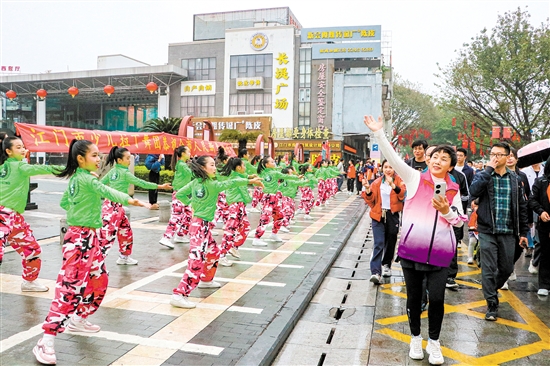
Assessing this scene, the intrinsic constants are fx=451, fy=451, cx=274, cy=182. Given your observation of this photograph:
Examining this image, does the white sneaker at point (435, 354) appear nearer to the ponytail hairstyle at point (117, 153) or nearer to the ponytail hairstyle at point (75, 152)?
the ponytail hairstyle at point (75, 152)

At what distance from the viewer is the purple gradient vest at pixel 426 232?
3.62 metres

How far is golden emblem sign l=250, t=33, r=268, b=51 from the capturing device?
37812 millimetres

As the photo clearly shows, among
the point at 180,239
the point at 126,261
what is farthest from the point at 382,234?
the point at 180,239

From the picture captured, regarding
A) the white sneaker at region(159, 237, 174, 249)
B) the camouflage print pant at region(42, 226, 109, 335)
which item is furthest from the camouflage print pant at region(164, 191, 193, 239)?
the camouflage print pant at region(42, 226, 109, 335)

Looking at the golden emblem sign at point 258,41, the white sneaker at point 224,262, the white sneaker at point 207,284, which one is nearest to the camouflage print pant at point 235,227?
the white sneaker at point 224,262

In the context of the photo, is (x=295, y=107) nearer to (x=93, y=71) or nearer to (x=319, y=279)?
(x=93, y=71)

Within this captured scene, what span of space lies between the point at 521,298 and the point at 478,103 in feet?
58.4

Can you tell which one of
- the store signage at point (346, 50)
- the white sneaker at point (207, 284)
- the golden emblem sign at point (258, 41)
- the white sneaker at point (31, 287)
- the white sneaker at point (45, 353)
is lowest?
the white sneaker at point (207, 284)

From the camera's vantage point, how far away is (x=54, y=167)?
450 centimetres

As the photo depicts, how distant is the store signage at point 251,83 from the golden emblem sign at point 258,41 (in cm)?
258

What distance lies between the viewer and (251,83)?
1490 inches

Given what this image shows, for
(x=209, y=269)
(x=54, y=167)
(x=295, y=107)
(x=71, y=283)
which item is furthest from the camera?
(x=295, y=107)

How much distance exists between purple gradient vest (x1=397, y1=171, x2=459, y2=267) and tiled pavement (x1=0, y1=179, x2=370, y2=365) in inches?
58.4

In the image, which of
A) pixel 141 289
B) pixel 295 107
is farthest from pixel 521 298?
pixel 295 107
